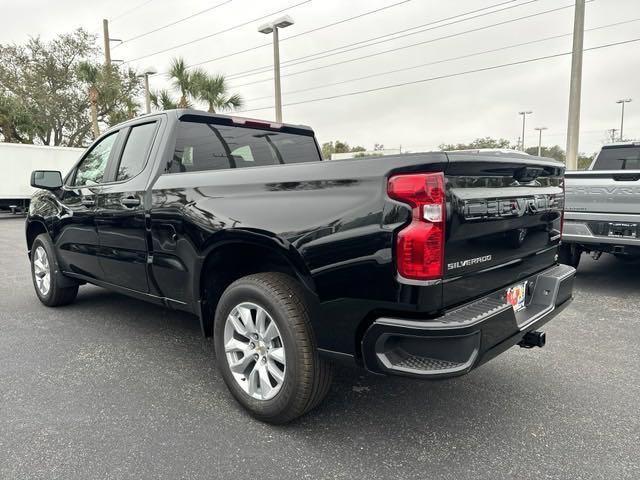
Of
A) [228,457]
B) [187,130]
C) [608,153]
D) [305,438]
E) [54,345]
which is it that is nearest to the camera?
[228,457]

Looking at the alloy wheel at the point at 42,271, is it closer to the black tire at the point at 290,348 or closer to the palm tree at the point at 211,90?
the black tire at the point at 290,348

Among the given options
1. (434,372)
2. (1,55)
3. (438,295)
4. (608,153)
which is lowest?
(434,372)

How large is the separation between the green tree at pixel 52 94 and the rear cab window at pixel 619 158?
24.4 metres

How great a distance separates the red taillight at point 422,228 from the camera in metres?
2.09

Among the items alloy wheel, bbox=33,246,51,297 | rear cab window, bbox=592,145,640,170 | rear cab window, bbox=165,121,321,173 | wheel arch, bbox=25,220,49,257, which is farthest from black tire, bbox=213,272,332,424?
rear cab window, bbox=592,145,640,170

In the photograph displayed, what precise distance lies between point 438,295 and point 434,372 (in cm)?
35

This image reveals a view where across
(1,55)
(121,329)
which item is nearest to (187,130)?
(121,329)

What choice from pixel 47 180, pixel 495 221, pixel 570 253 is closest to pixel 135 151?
pixel 47 180

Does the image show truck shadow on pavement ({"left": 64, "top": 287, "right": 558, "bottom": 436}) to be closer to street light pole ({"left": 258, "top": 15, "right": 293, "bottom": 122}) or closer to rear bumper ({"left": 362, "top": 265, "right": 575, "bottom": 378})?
rear bumper ({"left": 362, "top": 265, "right": 575, "bottom": 378})

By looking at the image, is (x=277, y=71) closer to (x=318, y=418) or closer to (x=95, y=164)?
(x=95, y=164)

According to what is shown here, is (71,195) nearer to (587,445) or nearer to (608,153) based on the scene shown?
(587,445)

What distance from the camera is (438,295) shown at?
215cm

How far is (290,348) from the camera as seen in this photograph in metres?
2.50

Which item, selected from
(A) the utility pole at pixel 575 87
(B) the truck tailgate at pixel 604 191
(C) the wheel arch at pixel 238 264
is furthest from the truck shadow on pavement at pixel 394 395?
(A) the utility pole at pixel 575 87
